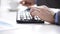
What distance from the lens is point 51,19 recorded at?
3.03 feet

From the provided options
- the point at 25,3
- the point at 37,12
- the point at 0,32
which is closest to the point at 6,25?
the point at 0,32

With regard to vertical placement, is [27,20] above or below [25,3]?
below

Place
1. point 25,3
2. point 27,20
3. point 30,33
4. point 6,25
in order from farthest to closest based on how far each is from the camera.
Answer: point 25,3 < point 27,20 < point 6,25 < point 30,33

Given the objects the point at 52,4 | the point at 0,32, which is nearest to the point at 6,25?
the point at 0,32

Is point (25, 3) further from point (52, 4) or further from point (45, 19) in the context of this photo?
point (45, 19)

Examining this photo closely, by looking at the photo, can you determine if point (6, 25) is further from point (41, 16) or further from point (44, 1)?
point (44, 1)

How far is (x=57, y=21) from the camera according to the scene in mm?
879

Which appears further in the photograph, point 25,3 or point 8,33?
point 25,3

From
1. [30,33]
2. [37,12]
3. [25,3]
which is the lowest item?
[30,33]

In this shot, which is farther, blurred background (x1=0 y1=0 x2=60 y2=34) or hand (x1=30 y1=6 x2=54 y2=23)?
hand (x1=30 y1=6 x2=54 y2=23)

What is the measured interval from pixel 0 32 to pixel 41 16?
316 mm

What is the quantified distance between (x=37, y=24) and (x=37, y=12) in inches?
3.6

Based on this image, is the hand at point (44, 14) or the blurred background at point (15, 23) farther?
the hand at point (44, 14)

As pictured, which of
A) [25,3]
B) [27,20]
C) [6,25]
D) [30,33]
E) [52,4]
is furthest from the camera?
[25,3]
